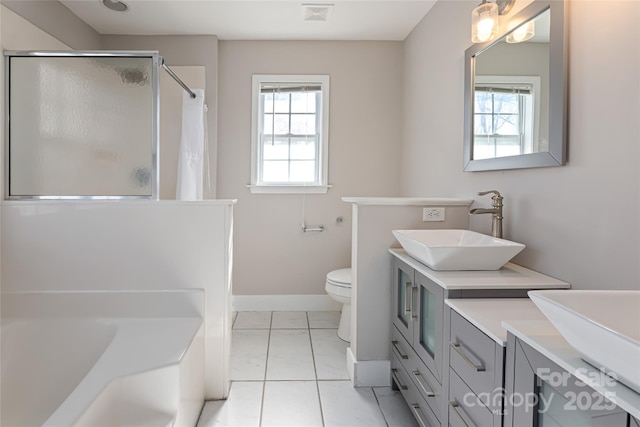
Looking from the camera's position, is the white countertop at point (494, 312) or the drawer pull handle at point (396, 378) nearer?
the white countertop at point (494, 312)

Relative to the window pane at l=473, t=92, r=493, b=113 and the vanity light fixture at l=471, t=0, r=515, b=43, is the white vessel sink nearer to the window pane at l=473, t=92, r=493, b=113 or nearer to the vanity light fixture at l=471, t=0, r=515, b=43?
the window pane at l=473, t=92, r=493, b=113

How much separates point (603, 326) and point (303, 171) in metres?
2.90

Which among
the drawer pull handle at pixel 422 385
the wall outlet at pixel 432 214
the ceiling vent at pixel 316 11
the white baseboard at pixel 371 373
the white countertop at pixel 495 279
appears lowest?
the white baseboard at pixel 371 373

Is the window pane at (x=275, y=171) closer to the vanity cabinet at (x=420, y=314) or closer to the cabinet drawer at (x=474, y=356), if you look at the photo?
the vanity cabinet at (x=420, y=314)

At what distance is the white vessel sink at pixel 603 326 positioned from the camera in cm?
62

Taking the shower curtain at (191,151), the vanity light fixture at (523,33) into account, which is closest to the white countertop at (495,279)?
the vanity light fixture at (523,33)

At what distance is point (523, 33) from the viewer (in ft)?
5.40

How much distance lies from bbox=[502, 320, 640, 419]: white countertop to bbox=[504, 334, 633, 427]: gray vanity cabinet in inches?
1.1

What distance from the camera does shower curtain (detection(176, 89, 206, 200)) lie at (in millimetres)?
2725

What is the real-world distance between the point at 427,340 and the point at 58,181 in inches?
79.2

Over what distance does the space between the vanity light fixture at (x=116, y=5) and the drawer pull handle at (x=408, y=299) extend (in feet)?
9.05

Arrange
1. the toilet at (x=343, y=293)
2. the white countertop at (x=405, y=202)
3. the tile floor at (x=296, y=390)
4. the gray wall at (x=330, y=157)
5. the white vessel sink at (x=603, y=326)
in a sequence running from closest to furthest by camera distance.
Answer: the white vessel sink at (x=603, y=326) → the tile floor at (x=296, y=390) → the white countertop at (x=405, y=202) → the toilet at (x=343, y=293) → the gray wall at (x=330, y=157)

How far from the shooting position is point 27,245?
1.91m

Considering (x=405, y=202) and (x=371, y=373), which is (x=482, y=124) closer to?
(x=405, y=202)
